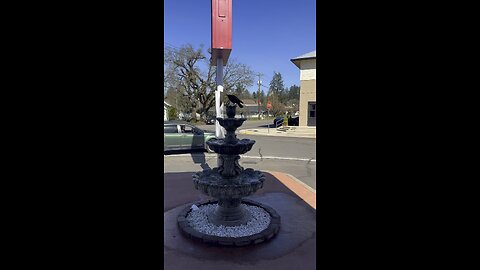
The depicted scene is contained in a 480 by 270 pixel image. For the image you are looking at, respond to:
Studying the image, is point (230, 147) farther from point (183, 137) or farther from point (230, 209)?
point (183, 137)

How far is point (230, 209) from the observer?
5309 millimetres

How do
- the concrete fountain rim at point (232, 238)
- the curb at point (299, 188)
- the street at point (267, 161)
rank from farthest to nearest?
the street at point (267, 161)
the curb at point (299, 188)
the concrete fountain rim at point (232, 238)

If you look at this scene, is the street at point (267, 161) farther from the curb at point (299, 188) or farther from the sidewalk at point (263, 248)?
the sidewalk at point (263, 248)

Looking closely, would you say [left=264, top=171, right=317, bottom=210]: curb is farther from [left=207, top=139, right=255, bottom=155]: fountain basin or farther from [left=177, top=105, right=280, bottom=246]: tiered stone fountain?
[left=207, top=139, right=255, bottom=155]: fountain basin

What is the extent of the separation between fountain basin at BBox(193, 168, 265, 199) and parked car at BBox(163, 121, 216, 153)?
832 centimetres

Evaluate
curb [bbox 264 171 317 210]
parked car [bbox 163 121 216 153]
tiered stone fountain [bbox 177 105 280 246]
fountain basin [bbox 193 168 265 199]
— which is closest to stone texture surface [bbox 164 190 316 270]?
tiered stone fountain [bbox 177 105 280 246]

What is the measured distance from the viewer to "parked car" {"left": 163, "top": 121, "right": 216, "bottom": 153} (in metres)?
13.3

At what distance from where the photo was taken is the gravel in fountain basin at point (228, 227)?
16.2ft

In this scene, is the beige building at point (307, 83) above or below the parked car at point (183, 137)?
above

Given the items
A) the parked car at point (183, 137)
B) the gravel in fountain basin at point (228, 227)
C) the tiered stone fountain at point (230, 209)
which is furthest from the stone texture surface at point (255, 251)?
the parked car at point (183, 137)

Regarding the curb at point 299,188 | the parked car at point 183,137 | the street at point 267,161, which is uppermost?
the parked car at point 183,137
